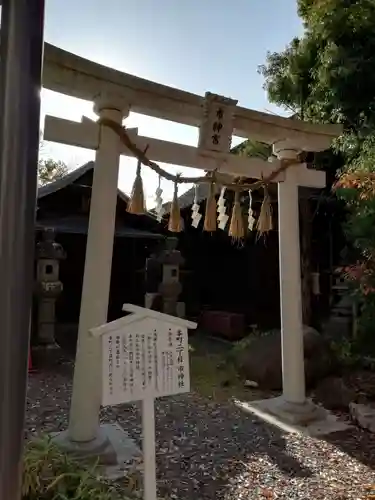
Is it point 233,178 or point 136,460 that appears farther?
point 233,178

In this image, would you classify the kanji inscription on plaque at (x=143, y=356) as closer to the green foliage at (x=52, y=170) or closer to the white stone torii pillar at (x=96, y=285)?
the white stone torii pillar at (x=96, y=285)

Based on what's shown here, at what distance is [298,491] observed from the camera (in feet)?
9.84

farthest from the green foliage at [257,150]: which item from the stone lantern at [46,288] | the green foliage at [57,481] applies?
the green foliage at [57,481]

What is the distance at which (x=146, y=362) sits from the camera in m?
2.37

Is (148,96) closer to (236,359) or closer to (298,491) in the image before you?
(298,491)

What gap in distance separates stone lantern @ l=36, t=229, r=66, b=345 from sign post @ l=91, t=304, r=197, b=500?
19.0 feet

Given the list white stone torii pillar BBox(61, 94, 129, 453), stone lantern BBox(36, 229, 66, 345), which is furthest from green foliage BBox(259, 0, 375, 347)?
stone lantern BBox(36, 229, 66, 345)

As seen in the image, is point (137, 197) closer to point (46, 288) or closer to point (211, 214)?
point (211, 214)

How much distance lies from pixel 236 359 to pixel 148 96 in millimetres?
4425

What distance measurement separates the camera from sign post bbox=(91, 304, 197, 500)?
7.52 feet

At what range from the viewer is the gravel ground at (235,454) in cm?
303

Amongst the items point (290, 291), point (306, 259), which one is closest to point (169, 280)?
point (306, 259)

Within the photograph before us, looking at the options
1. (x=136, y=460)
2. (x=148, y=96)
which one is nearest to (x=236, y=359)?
(x=136, y=460)

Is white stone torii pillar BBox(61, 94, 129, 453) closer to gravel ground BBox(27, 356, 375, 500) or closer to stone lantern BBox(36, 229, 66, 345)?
gravel ground BBox(27, 356, 375, 500)
